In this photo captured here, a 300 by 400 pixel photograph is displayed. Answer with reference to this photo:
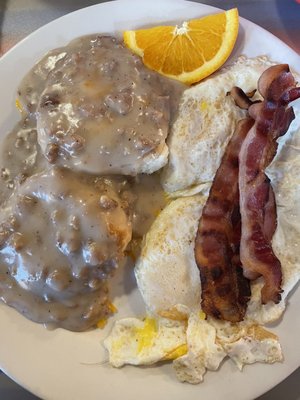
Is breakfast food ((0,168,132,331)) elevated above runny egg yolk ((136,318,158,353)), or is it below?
above

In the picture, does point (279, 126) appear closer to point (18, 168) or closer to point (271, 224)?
point (271, 224)

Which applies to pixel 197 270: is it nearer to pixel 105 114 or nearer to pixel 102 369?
pixel 102 369

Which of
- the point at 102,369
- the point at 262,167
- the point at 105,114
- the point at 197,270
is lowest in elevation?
the point at 102,369

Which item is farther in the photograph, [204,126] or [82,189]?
[204,126]

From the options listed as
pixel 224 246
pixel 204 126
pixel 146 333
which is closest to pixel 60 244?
pixel 146 333

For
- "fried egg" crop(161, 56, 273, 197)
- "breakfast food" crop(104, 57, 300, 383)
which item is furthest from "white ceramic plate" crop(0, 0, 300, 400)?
"fried egg" crop(161, 56, 273, 197)

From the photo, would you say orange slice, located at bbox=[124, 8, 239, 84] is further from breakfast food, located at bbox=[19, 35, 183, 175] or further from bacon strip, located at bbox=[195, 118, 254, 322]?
bacon strip, located at bbox=[195, 118, 254, 322]
